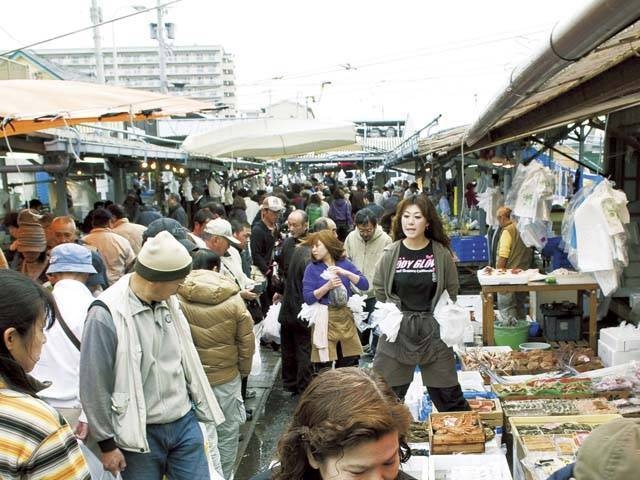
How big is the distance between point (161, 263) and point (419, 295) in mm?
2081

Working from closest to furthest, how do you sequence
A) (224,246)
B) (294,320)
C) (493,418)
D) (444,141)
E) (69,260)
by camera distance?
(69,260) → (493,418) → (224,246) → (294,320) → (444,141)

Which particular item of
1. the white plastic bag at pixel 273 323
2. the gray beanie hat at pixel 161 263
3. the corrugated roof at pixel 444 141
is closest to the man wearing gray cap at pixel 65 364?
the gray beanie hat at pixel 161 263

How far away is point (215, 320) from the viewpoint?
155 inches

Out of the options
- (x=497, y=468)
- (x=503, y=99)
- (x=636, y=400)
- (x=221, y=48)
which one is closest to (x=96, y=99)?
(x=503, y=99)

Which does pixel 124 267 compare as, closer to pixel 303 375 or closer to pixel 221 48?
pixel 303 375

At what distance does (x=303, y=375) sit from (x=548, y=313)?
2810mm

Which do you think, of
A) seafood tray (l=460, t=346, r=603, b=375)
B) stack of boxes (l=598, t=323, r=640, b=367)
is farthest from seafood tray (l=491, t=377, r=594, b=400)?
stack of boxes (l=598, t=323, r=640, b=367)

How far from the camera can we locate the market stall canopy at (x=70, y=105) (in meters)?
4.21

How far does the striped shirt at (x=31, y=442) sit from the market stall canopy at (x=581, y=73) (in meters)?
1.98

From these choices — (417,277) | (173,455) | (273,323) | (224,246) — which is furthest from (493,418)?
(273,323)

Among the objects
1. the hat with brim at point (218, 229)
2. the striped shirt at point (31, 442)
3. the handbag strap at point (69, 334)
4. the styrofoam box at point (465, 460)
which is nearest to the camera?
the striped shirt at point (31, 442)

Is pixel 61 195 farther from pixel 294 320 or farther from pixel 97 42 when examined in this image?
pixel 97 42

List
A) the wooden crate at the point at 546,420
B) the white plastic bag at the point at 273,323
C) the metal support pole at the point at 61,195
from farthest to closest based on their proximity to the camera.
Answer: the metal support pole at the point at 61,195
the white plastic bag at the point at 273,323
the wooden crate at the point at 546,420

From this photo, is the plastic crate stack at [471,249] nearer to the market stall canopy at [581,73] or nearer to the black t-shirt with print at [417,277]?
the market stall canopy at [581,73]
